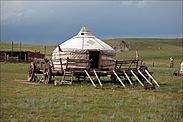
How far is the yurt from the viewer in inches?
1016

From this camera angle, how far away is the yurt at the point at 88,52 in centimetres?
2581

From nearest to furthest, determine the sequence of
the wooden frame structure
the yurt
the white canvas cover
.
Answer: the wooden frame structure
the yurt
the white canvas cover

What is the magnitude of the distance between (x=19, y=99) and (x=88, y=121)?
201 inches

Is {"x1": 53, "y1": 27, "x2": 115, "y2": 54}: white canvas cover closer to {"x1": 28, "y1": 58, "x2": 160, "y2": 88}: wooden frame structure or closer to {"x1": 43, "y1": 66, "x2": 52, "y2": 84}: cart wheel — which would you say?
{"x1": 28, "y1": 58, "x2": 160, "y2": 88}: wooden frame structure

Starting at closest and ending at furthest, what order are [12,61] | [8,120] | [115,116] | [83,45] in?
[8,120] → [115,116] → [83,45] → [12,61]

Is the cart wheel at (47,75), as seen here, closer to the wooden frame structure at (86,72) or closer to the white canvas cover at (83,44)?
the wooden frame structure at (86,72)

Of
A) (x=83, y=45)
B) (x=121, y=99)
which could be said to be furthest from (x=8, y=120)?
(x=83, y=45)

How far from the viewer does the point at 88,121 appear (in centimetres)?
1086

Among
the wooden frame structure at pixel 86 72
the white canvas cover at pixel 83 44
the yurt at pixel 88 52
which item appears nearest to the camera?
the wooden frame structure at pixel 86 72

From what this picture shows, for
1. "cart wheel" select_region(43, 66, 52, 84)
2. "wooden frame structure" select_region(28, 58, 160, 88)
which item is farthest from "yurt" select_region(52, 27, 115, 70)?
"cart wheel" select_region(43, 66, 52, 84)

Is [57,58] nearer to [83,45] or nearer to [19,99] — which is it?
[83,45]

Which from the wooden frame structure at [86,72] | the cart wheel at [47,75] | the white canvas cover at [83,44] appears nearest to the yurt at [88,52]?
the white canvas cover at [83,44]

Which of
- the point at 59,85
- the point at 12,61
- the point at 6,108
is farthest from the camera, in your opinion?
the point at 12,61

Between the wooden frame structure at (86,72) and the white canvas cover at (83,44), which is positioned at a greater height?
the white canvas cover at (83,44)
